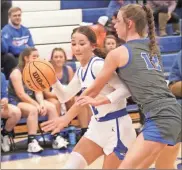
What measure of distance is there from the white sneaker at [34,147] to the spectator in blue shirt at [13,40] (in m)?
1.22

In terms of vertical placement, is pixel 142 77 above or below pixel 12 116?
above

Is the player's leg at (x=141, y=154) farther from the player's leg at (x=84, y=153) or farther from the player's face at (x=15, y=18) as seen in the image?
the player's face at (x=15, y=18)

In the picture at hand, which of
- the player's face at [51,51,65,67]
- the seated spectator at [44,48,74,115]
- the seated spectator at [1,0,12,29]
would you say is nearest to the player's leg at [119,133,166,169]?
the seated spectator at [44,48,74,115]

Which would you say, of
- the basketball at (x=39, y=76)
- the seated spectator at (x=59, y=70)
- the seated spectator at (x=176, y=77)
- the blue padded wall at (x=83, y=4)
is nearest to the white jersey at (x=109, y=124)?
the basketball at (x=39, y=76)

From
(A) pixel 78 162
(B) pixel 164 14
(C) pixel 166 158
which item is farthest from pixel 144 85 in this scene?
(B) pixel 164 14

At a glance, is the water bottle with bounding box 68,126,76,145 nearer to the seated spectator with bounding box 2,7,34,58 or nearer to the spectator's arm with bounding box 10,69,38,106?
the spectator's arm with bounding box 10,69,38,106

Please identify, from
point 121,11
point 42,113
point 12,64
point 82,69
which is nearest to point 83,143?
point 82,69

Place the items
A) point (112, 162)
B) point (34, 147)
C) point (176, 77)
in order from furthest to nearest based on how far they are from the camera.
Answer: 1. point (34, 147)
2. point (176, 77)
3. point (112, 162)

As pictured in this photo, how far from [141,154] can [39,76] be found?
106cm

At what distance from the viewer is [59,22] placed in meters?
9.30

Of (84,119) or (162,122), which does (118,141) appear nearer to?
(162,122)

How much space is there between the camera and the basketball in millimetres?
3928

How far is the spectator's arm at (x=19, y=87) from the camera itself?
6.58 m

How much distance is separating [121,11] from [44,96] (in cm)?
347
